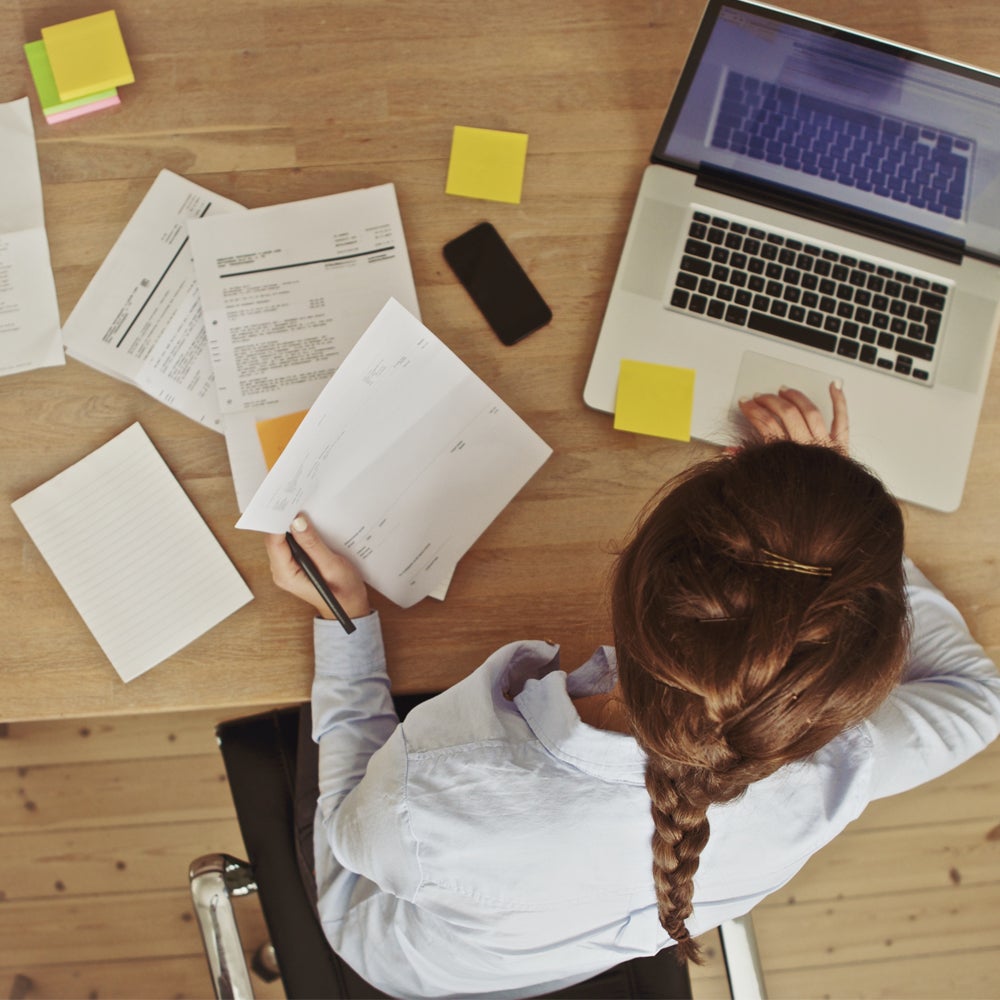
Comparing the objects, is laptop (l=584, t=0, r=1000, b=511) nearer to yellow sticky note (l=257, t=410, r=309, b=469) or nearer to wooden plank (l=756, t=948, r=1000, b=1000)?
yellow sticky note (l=257, t=410, r=309, b=469)

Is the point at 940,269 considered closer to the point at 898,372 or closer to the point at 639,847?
the point at 898,372

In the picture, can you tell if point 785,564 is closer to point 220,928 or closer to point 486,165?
point 486,165

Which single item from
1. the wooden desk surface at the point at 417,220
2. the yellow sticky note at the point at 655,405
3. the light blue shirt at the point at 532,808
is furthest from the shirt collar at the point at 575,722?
the yellow sticky note at the point at 655,405

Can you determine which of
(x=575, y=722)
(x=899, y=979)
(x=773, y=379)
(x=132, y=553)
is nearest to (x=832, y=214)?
(x=773, y=379)

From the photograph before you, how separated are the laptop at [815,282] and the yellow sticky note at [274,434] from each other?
1.08ft

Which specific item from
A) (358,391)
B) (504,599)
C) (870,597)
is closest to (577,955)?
(504,599)

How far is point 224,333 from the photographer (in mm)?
920

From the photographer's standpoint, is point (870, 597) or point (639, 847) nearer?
point (870, 597)

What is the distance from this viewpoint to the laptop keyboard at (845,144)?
882 millimetres

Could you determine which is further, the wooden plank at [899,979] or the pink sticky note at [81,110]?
the wooden plank at [899,979]

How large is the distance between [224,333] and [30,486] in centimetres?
26

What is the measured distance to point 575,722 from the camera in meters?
0.67

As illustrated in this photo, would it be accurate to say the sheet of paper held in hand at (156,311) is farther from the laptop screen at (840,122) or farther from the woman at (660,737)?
the laptop screen at (840,122)

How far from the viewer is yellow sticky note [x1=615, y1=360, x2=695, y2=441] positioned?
0.92 metres
